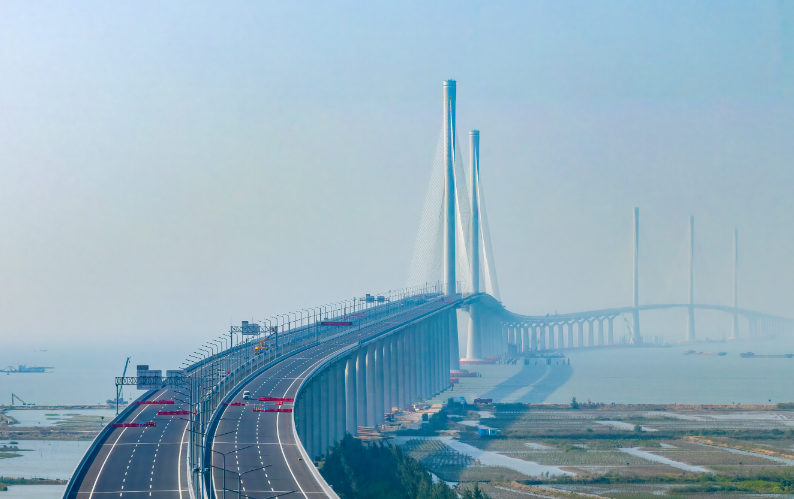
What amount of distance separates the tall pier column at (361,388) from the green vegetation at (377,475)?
2017 centimetres

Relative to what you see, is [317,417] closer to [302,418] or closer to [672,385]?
[302,418]

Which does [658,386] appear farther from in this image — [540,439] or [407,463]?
[407,463]

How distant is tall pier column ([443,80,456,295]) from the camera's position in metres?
147

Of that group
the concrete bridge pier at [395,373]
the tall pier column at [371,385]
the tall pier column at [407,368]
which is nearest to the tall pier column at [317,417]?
the tall pier column at [371,385]

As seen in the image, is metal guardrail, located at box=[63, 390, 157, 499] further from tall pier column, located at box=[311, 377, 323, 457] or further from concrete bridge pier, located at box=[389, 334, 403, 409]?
concrete bridge pier, located at box=[389, 334, 403, 409]

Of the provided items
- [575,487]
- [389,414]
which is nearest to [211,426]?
[575,487]

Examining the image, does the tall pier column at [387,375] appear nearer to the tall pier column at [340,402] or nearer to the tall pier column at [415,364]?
the tall pier column at [415,364]

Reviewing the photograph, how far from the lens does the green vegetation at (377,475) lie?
5591cm

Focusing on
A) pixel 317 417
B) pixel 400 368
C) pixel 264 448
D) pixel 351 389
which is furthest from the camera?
pixel 400 368

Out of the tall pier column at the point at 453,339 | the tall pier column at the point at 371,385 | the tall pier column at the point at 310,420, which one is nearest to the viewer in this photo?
the tall pier column at the point at 310,420

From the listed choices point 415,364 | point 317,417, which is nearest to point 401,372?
point 415,364

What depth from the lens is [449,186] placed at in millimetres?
148625

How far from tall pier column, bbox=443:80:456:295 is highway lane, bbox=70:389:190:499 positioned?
8831cm

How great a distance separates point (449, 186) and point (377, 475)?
89725 mm
